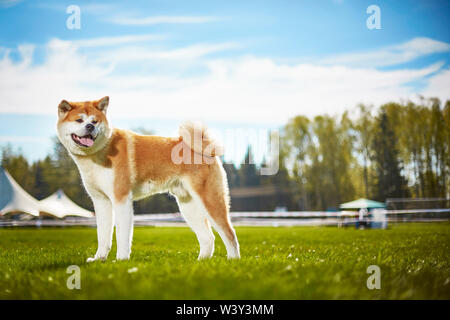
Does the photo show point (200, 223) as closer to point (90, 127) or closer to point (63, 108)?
point (90, 127)

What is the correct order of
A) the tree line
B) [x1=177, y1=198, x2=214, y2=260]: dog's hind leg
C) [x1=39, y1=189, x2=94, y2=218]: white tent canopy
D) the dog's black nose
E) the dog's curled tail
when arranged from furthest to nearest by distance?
1. the tree line
2. [x1=39, y1=189, x2=94, y2=218]: white tent canopy
3. [x1=177, y1=198, x2=214, y2=260]: dog's hind leg
4. the dog's curled tail
5. the dog's black nose

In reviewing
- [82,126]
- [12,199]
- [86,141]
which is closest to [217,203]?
[86,141]

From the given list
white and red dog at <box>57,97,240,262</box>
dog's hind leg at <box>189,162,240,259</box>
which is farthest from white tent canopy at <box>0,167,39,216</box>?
dog's hind leg at <box>189,162,240,259</box>

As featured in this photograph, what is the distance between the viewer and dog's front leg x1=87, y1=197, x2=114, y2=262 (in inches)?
204

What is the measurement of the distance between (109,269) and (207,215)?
1405 mm

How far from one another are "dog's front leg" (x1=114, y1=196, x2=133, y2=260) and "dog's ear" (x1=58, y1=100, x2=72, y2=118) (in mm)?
1292

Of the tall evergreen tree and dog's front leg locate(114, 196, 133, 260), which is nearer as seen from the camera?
dog's front leg locate(114, 196, 133, 260)

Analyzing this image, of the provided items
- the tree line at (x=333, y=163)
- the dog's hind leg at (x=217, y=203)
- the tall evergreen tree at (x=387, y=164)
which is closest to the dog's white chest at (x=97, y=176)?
the dog's hind leg at (x=217, y=203)

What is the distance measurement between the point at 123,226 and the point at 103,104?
158 centimetres

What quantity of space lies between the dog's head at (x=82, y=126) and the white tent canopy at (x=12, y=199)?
48.8 feet

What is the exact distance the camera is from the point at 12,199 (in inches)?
731

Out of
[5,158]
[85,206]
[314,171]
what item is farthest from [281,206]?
[5,158]

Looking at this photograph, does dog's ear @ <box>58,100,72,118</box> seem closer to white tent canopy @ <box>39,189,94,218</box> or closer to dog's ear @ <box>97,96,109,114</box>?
dog's ear @ <box>97,96,109,114</box>
